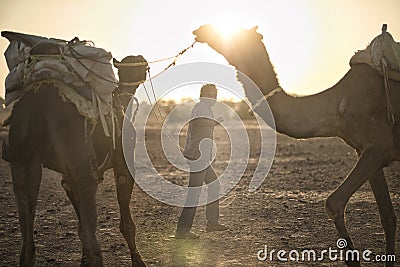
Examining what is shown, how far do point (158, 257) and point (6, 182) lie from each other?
9.71m

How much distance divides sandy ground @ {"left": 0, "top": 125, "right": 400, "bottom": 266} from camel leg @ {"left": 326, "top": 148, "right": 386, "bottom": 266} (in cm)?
79

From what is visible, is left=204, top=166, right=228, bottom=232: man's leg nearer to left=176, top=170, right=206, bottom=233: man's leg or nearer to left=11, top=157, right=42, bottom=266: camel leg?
left=176, top=170, right=206, bottom=233: man's leg

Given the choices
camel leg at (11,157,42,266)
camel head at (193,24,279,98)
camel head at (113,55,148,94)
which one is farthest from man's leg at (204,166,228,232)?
camel leg at (11,157,42,266)

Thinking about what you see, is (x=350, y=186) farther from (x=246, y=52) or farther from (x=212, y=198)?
(x=212, y=198)

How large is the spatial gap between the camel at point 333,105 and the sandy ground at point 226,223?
4.42ft

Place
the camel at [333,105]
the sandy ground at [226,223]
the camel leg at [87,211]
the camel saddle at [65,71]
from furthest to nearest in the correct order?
the sandy ground at [226,223], the camel at [333,105], the camel saddle at [65,71], the camel leg at [87,211]

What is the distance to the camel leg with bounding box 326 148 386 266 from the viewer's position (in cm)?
762

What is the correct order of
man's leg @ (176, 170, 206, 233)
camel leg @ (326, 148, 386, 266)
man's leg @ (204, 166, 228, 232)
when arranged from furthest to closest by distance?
man's leg @ (204, 166, 228, 232), man's leg @ (176, 170, 206, 233), camel leg @ (326, 148, 386, 266)

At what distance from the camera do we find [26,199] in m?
6.88

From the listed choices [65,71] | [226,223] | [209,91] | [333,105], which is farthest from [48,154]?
[226,223]

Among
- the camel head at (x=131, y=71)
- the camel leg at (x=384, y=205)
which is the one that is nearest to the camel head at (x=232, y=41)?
the camel head at (x=131, y=71)

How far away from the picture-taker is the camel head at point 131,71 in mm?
8898

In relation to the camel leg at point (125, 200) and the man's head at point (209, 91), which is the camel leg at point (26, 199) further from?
the man's head at point (209, 91)

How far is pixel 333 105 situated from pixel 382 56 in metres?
0.75
